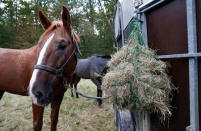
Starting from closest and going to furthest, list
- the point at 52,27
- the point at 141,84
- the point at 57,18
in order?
1. the point at 141,84
2. the point at 52,27
3. the point at 57,18

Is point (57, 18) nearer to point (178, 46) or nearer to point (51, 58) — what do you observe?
point (51, 58)

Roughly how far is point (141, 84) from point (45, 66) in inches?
39.6

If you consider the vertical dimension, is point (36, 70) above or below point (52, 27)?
below

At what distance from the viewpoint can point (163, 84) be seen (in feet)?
3.53

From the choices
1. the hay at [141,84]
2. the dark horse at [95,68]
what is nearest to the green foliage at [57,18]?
the dark horse at [95,68]

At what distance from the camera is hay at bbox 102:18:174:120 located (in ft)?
3.39

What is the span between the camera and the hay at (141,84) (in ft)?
3.39

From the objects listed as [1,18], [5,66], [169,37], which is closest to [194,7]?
[169,37]

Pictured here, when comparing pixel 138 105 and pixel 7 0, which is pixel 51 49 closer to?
pixel 138 105

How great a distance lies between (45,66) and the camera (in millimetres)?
1329

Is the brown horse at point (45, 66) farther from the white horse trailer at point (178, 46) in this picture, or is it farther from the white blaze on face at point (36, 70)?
the white horse trailer at point (178, 46)

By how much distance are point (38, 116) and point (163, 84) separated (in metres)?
1.72

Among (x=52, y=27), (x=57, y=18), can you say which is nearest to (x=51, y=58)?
(x=52, y=27)

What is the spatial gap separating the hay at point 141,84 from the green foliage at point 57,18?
1144cm
